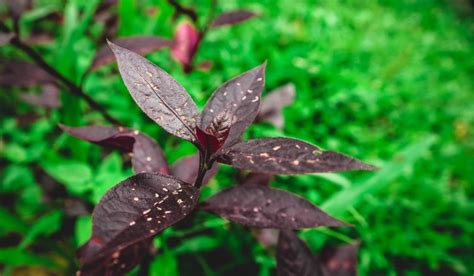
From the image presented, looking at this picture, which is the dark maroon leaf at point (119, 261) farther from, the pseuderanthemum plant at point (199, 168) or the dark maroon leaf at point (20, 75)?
the dark maroon leaf at point (20, 75)

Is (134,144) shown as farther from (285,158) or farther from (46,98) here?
(46,98)

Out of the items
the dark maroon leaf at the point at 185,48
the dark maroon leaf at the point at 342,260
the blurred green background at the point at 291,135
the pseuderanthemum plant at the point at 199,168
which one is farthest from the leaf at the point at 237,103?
the dark maroon leaf at the point at 185,48

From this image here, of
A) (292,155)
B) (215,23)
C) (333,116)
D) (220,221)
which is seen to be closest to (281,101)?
(215,23)

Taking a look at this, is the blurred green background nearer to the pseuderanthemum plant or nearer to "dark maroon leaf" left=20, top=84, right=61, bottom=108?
"dark maroon leaf" left=20, top=84, right=61, bottom=108

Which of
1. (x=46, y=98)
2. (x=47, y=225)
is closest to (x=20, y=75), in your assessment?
(x=46, y=98)

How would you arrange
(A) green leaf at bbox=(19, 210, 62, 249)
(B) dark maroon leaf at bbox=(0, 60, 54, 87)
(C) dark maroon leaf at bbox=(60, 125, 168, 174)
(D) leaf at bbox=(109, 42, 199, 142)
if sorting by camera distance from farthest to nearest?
(A) green leaf at bbox=(19, 210, 62, 249)
(B) dark maroon leaf at bbox=(0, 60, 54, 87)
(C) dark maroon leaf at bbox=(60, 125, 168, 174)
(D) leaf at bbox=(109, 42, 199, 142)

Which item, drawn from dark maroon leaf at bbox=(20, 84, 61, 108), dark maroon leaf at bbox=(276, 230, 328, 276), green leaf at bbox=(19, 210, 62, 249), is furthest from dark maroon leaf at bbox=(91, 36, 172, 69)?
dark maroon leaf at bbox=(276, 230, 328, 276)

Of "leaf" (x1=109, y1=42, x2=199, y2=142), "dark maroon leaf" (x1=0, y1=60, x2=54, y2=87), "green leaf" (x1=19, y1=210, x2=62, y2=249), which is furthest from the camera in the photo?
"green leaf" (x1=19, y1=210, x2=62, y2=249)
